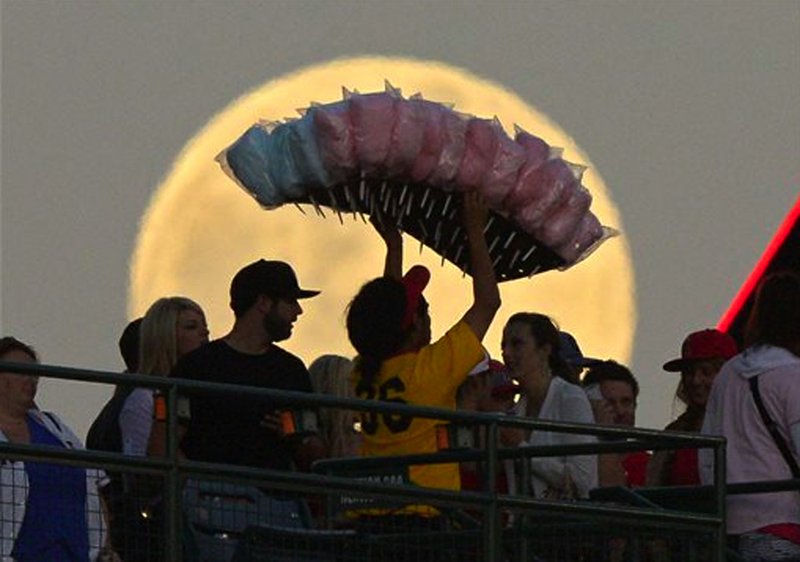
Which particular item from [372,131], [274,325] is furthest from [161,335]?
[372,131]

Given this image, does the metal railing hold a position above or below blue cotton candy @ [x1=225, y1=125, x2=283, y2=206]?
below

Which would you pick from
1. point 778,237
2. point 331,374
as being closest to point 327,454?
point 331,374

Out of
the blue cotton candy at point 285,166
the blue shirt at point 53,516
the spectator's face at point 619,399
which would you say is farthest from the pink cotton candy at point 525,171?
the blue shirt at point 53,516

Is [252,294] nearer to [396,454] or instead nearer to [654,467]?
[396,454]

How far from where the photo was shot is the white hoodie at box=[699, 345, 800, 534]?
14359 millimetres

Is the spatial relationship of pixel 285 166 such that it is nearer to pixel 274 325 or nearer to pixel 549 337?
pixel 274 325

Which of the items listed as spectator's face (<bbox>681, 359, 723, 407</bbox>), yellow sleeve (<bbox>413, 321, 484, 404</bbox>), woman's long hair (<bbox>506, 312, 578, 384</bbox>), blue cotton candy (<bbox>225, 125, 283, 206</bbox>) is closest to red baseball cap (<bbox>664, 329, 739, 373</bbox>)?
spectator's face (<bbox>681, 359, 723, 407</bbox>)

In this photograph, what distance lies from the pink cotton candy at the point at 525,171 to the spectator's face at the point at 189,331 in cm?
152

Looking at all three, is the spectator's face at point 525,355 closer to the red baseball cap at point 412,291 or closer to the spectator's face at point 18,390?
the red baseball cap at point 412,291

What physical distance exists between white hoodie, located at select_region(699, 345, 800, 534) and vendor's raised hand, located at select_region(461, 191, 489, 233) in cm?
138

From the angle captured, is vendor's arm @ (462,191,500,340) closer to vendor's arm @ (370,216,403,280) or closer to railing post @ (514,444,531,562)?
vendor's arm @ (370,216,403,280)

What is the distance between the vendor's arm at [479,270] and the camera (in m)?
14.9

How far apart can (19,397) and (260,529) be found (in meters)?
A: 1.46

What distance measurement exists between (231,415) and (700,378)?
2.75 metres
